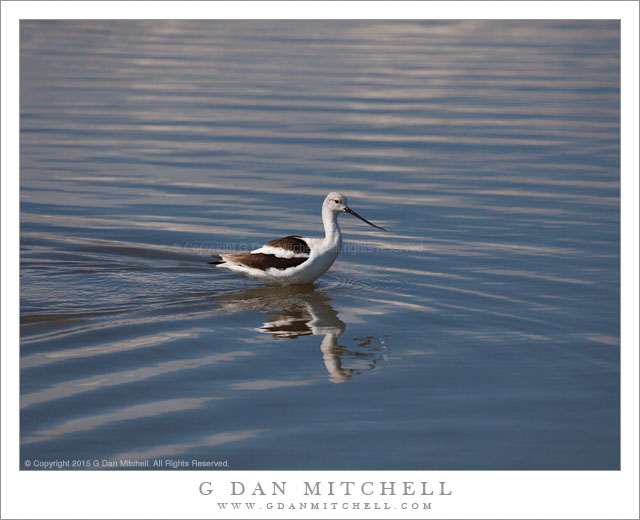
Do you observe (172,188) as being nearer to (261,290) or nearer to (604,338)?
(261,290)

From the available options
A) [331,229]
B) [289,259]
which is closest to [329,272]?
[331,229]

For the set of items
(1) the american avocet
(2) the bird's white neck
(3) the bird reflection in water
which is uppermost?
(2) the bird's white neck

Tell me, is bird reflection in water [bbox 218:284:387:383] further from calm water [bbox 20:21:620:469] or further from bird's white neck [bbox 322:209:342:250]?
bird's white neck [bbox 322:209:342:250]

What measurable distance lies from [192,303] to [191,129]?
9146 millimetres

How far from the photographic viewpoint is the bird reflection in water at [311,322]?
8672 mm

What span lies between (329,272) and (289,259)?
1.07 m

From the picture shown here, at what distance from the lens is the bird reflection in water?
8672mm

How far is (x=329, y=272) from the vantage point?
1161 centimetres

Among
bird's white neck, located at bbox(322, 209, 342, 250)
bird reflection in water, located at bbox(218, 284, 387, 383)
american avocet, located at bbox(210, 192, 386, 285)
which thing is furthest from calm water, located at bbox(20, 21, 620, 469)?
bird's white neck, located at bbox(322, 209, 342, 250)

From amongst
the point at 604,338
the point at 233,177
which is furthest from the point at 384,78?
the point at 604,338

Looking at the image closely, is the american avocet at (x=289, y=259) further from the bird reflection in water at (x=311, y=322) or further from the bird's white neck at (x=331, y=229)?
the bird reflection in water at (x=311, y=322)

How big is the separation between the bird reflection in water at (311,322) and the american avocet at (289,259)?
0.21m

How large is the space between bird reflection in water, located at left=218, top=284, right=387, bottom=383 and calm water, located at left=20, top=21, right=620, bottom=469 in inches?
1.6

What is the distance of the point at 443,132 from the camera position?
1845 cm
